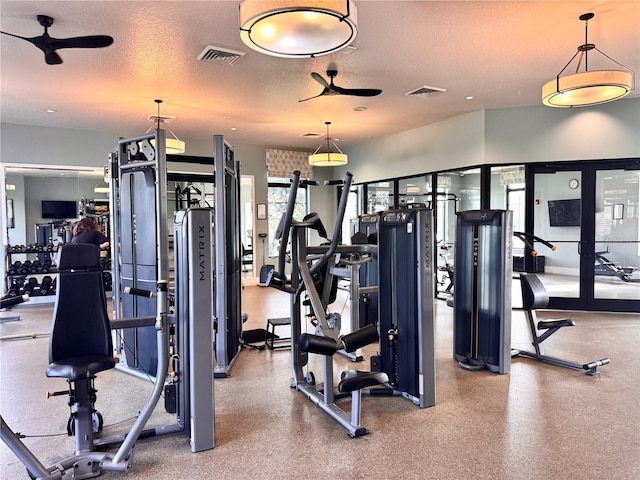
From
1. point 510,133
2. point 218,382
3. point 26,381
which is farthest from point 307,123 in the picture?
point 26,381

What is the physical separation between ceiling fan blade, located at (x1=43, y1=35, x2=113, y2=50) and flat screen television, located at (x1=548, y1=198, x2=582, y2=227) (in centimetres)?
673

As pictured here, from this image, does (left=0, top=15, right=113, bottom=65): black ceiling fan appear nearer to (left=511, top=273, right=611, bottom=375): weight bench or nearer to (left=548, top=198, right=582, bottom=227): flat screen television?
(left=511, top=273, right=611, bottom=375): weight bench

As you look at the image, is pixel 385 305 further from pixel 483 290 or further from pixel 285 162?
pixel 285 162

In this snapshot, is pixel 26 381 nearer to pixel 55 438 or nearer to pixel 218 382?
pixel 55 438

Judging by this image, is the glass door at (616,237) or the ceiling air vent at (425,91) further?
the glass door at (616,237)

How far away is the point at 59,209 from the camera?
26.9ft

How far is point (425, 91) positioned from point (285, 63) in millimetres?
2167

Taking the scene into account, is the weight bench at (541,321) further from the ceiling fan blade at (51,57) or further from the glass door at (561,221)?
the ceiling fan blade at (51,57)

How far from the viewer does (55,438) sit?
2836 millimetres

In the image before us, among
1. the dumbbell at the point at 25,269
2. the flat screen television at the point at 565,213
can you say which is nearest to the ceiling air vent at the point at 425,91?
the flat screen television at the point at 565,213

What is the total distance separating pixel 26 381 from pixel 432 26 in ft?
16.6

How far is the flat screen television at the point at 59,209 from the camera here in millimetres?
8070

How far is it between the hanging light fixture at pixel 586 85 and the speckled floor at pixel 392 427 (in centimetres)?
275

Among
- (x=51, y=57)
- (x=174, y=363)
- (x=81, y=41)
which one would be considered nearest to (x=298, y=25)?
(x=81, y=41)
